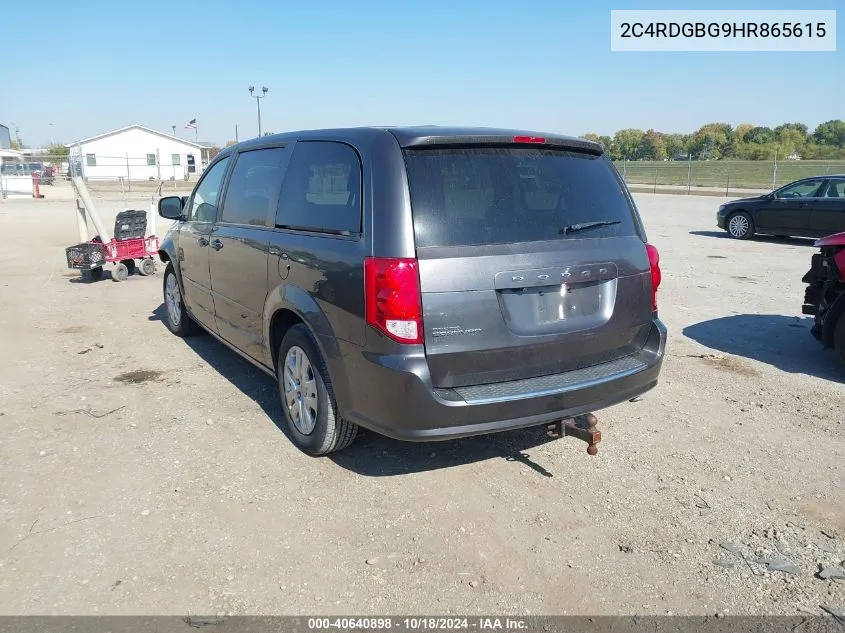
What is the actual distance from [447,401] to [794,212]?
14325mm

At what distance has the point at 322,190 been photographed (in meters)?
3.83

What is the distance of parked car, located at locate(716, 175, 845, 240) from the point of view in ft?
45.8

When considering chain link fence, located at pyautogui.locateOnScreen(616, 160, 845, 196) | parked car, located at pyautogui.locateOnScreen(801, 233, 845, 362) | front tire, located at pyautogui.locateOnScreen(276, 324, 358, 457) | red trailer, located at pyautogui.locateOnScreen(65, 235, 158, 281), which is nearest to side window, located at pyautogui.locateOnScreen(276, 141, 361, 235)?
front tire, located at pyautogui.locateOnScreen(276, 324, 358, 457)

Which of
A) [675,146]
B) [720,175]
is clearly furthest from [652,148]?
[720,175]

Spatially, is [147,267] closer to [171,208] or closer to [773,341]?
[171,208]

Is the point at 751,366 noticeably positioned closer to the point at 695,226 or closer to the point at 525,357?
the point at 525,357

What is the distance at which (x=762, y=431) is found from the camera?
4453mm

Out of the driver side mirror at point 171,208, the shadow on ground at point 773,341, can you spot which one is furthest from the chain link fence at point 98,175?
the shadow on ground at point 773,341

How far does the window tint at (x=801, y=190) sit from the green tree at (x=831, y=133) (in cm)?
8218

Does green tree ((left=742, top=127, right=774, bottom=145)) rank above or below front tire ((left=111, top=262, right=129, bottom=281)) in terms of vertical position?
above

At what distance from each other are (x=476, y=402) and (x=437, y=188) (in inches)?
42.1

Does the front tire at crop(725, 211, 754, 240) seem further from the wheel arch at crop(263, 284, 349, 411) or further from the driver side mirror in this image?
the wheel arch at crop(263, 284, 349, 411)

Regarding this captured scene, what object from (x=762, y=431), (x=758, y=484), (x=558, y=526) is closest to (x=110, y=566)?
(x=558, y=526)

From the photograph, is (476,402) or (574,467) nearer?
(476,402)
